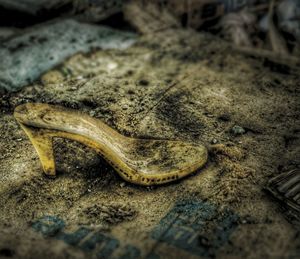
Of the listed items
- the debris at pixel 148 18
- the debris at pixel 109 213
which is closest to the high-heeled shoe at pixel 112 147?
the debris at pixel 109 213

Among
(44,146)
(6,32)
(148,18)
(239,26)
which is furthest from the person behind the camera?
(239,26)

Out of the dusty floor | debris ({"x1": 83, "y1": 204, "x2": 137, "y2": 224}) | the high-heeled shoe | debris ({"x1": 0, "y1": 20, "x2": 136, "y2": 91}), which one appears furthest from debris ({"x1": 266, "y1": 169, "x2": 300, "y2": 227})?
debris ({"x1": 0, "y1": 20, "x2": 136, "y2": 91})

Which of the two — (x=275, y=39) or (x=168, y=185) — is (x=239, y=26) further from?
(x=168, y=185)

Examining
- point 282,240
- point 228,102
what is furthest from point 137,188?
point 228,102

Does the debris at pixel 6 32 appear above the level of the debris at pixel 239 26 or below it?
above

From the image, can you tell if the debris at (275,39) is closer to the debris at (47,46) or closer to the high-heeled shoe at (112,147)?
the debris at (47,46)

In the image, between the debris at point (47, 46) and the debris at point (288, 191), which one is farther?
the debris at point (47, 46)

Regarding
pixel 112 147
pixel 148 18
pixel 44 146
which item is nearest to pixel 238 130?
pixel 112 147
